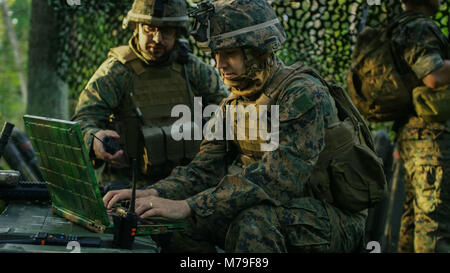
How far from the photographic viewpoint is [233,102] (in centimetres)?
400

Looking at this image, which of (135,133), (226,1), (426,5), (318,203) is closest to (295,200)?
(318,203)

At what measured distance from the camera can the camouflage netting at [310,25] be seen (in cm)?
670

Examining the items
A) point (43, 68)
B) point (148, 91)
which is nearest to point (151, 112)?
point (148, 91)

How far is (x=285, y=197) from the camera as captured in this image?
3.47 m

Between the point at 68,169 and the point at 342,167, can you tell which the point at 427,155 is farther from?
the point at 68,169

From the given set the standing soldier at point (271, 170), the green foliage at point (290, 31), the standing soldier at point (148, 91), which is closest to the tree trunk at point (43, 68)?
the green foliage at point (290, 31)

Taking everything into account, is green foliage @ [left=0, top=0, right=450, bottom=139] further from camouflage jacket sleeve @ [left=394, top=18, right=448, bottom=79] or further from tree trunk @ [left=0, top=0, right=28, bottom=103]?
tree trunk @ [left=0, top=0, right=28, bottom=103]

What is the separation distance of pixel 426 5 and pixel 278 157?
266 centimetres

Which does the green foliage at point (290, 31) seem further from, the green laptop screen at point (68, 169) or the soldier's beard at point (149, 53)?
the green laptop screen at point (68, 169)

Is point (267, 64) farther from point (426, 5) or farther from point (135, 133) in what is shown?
point (426, 5)

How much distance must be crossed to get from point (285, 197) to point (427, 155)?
227cm

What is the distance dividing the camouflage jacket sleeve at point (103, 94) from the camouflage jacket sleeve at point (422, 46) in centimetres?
214
